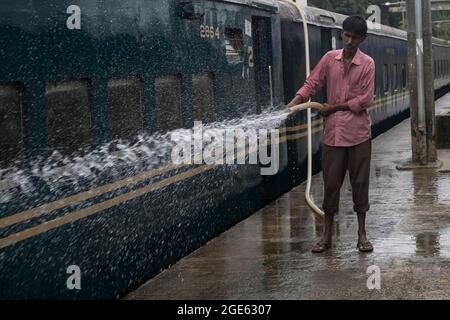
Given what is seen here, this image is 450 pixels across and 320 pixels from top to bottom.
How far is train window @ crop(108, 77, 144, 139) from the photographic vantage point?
266 inches

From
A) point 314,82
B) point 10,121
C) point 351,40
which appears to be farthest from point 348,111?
point 10,121

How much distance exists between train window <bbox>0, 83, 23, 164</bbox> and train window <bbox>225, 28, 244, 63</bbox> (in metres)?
4.37

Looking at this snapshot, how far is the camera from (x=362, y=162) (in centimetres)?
757

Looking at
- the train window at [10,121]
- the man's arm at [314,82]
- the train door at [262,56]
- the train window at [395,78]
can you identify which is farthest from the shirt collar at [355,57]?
the train window at [395,78]

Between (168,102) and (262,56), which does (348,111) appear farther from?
(262,56)

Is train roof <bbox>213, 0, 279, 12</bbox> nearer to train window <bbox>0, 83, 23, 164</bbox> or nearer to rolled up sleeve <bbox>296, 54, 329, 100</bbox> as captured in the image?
rolled up sleeve <bbox>296, 54, 329, 100</bbox>

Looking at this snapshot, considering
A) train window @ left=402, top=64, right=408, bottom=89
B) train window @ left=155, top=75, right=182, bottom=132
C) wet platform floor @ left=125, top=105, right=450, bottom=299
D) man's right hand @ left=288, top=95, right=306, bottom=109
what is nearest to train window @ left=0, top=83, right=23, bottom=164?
wet platform floor @ left=125, top=105, right=450, bottom=299

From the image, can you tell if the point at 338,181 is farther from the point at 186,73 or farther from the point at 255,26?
the point at 255,26

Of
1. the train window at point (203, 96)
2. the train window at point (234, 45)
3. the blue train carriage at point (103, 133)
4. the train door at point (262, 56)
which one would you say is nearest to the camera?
the blue train carriage at point (103, 133)

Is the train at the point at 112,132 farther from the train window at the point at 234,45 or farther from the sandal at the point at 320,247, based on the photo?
the sandal at the point at 320,247

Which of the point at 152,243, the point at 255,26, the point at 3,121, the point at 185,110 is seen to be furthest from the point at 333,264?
the point at 255,26

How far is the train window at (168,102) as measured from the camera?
7707mm

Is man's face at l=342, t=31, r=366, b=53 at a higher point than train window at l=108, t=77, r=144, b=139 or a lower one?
higher

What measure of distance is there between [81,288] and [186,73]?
2866 millimetres
